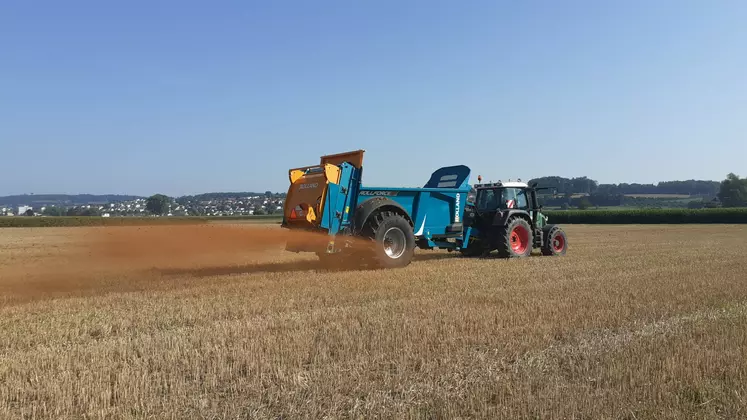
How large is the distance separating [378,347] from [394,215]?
6.86m

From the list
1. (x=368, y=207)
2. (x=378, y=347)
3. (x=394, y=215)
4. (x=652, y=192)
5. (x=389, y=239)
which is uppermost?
(x=652, y=192)

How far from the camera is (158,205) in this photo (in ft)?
182

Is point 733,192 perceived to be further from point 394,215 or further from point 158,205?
point 394,215

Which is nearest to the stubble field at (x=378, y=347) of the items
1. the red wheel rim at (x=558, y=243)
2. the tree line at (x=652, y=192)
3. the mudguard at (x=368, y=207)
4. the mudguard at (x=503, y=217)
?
the mudguard at (x=368, y=207)

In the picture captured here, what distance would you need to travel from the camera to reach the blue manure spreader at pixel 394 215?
11.7m

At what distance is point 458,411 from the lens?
13.0 ft

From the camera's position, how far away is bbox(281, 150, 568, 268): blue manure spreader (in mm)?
11711

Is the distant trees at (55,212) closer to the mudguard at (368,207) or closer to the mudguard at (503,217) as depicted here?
the mudguard at (503,217)

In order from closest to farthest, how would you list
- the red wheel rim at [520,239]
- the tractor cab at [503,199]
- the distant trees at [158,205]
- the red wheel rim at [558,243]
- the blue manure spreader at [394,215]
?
the blue manure spreader at [394,215] < the tractor cab at [503,199] < the red wheel rim at [520,239] < the red wheel rim at [558,243] < the distant trees at [158,205]

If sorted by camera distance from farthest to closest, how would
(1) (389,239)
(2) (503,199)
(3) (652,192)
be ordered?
1. (3) (652,192)
2. (2) (503,199)
3. (1) (389,239)

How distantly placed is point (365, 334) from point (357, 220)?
603cm

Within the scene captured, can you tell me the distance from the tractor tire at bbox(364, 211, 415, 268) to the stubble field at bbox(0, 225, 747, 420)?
111 centimetres

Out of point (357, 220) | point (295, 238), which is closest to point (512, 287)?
point (357, 220)

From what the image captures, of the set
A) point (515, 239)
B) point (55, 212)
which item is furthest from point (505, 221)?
point (55, 212)
